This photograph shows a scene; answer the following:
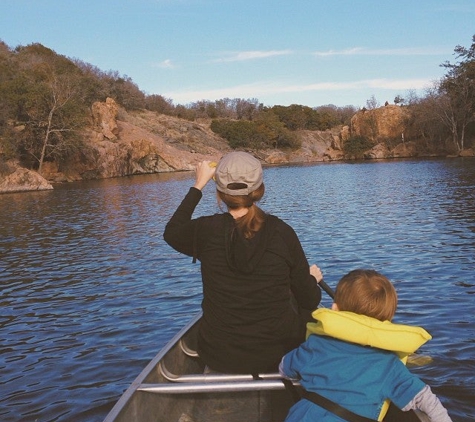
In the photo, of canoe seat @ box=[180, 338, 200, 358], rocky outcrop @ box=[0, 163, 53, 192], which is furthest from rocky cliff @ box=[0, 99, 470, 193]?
canoe seat @ box=[180, 338, 200, 358]

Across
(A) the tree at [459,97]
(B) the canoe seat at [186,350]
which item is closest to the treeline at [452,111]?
(A) the tree at [459,97]

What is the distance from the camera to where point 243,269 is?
334 cm

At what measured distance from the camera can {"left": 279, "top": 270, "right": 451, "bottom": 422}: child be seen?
8.55ft

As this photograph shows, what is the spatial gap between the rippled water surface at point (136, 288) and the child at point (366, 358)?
2.72 m

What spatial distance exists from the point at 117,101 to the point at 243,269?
77727mm

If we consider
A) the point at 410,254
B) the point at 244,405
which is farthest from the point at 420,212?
the point at 244,405

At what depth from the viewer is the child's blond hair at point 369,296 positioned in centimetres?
267

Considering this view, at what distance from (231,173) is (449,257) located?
9098 mm

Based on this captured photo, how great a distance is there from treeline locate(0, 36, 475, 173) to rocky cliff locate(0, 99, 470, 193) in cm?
169

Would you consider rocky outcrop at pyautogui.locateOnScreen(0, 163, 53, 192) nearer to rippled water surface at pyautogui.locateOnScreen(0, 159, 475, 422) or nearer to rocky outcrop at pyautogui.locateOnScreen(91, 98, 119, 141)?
rippled water surface at pyautogui.locateOnScreen(0, 159, 475, 422)

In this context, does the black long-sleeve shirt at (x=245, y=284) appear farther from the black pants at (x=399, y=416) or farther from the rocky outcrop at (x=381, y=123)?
the rocky outcrop at (x=381, y=123)

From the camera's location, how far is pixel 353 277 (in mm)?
2719

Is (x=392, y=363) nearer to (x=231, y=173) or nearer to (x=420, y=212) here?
(x=231, y=173)

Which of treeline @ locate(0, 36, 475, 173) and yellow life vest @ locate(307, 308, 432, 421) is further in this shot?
treeline @ locate(0, 36, 475, 173)
